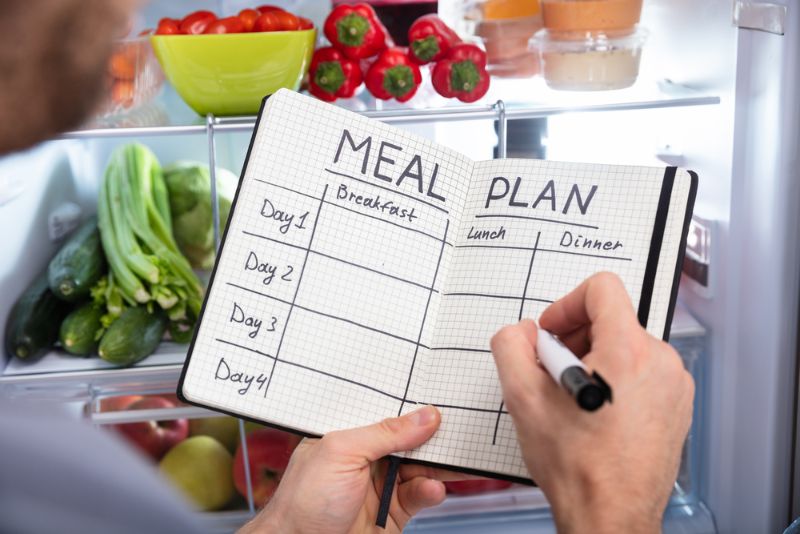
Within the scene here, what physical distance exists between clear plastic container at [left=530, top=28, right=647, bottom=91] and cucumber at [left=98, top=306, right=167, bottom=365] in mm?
749

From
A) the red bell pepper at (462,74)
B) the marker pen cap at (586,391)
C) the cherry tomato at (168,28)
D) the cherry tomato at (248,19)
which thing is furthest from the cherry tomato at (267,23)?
the marker pen cap at (586,391)

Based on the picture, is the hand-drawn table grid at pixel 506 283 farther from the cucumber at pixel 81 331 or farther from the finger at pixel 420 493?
the cucumber at pixel 81 331

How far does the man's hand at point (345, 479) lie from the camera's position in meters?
0.76

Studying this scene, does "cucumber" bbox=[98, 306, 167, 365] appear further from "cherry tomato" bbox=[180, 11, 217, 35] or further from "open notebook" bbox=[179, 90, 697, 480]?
"open notebook" bbox=[179, 90, 697, 480]

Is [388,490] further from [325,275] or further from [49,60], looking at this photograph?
[49,60]

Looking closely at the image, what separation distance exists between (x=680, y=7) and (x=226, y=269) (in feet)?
3.03

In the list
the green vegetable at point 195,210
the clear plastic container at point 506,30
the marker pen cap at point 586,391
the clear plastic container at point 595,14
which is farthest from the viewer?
the green vegetable at point 195,210

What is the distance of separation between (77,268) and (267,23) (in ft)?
1.63

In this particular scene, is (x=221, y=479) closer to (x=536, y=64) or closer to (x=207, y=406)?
(x=207, y=406)

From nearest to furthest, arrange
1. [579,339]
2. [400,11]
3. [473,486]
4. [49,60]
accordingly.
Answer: [49,60], [579,339], [473,486], [400,11]

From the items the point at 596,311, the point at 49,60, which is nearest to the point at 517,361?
the point at 596,311

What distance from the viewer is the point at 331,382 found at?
782 mm

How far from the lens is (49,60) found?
0.45 m

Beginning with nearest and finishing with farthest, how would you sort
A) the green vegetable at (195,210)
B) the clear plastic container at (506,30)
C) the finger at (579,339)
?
the finger at (579,339), the clear plastic container at (506,30), the green vegetable at (195,210)
